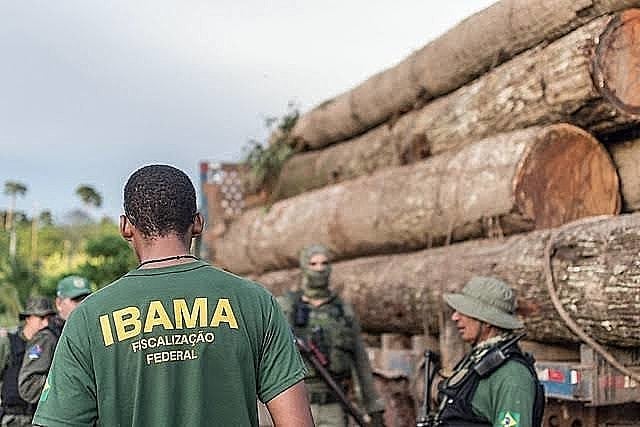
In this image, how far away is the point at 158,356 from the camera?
283 cm

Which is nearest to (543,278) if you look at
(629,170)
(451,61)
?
(629,170)

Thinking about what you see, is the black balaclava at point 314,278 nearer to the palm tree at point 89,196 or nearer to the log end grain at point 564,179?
the log end grain at point 564,179

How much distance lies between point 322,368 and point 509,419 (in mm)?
2884

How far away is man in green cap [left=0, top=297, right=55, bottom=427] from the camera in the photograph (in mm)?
6809

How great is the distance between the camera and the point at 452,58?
370 inches

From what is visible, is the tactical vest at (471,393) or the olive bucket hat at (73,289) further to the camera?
the olive bucket hat at (73,289)

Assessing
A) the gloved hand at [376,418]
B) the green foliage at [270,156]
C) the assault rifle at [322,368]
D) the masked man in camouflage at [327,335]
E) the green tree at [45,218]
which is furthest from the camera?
the green tree at [45,218]

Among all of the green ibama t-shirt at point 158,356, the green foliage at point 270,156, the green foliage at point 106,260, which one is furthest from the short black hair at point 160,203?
the green foliage at point 106,260

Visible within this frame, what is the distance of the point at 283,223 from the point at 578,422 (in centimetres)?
617

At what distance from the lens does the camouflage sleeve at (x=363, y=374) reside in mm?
7316

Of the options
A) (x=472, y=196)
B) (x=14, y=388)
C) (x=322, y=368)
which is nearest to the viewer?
(x=14, y=388)

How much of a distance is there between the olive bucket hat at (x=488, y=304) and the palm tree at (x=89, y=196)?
5367 cm

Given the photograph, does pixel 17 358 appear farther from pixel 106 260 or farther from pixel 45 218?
pixel 45 218

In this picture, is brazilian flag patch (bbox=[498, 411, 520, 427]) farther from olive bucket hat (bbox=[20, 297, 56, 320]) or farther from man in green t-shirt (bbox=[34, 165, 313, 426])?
olive bucket hat (bbox=[20, 297, 56, 320])
